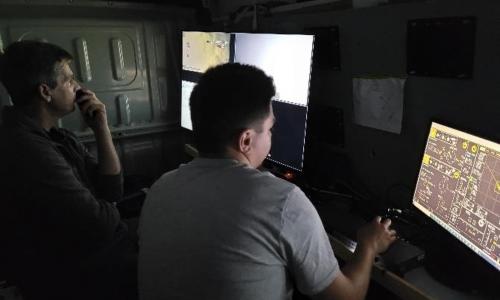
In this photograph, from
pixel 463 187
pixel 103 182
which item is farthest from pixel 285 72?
pixel 103 182

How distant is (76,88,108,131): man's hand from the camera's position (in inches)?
62.7

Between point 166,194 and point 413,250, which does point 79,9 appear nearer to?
point 166,194

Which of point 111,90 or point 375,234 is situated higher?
point 111,90

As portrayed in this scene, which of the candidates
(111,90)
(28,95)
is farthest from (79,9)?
(28,95)

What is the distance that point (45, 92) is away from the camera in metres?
1.35

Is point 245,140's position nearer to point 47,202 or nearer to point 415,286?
point 415,286

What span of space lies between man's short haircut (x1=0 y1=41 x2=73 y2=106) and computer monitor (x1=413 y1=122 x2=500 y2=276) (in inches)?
49.5

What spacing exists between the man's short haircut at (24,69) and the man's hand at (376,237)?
1.15 meters

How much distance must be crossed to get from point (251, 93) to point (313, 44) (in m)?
0.60

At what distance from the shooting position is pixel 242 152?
2.81 ft

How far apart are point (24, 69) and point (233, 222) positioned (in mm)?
997

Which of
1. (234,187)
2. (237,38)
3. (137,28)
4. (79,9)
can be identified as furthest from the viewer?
(137,28)

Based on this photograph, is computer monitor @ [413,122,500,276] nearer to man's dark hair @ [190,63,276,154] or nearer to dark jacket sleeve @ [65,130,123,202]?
man's dark hair @ [190,63,276,154]

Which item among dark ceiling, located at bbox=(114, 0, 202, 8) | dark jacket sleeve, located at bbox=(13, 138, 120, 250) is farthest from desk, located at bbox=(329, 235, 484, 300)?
dark ceiling, located at bbox=(114, 0, 202, 8)
